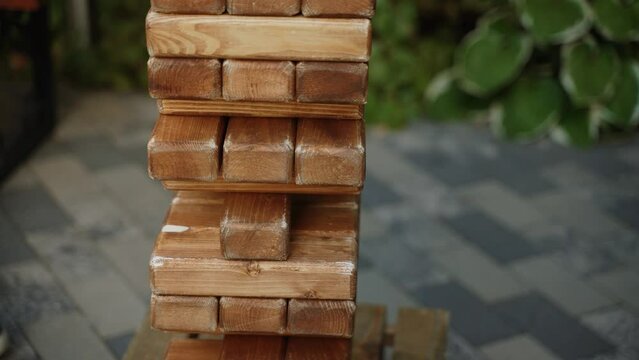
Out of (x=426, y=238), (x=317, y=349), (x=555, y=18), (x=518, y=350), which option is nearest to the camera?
(x=317, y=349)

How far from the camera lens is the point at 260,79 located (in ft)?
6.59

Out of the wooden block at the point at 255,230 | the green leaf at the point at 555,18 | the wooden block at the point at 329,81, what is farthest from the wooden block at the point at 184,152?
the green leaf at the point at 555,18

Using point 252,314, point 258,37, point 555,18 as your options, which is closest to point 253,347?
point 252,314

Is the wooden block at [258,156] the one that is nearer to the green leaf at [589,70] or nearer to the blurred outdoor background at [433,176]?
the blurred outdoor background at [433,176]

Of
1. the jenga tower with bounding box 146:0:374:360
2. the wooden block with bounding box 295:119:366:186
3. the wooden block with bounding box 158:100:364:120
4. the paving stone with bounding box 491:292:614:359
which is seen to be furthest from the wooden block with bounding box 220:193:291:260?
the paving stone with bounding box 491:292:614:359

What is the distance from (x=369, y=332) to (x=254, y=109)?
3.48 ft

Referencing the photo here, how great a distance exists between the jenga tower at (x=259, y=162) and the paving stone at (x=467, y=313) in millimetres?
1151

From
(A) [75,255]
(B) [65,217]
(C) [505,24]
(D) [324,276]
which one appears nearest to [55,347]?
(A) [75,255]

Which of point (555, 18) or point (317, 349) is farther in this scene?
point (555, 18)

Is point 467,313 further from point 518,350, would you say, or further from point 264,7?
point 264,7

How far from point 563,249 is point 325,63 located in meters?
2.21

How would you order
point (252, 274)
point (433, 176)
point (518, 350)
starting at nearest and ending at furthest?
point (252, 274), point (518, 350), point (433, 176)

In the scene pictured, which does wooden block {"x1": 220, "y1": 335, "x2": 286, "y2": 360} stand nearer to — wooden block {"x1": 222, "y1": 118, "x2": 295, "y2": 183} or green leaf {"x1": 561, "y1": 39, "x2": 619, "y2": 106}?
wooden block {"x1": 222, "y1": 118, "x2": 295, "y2": 183}

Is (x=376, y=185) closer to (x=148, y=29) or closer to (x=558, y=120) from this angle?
(x=558, y=120)
